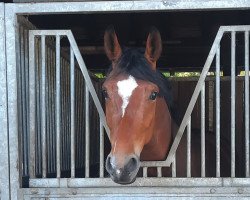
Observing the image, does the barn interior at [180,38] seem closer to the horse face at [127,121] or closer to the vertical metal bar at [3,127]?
the vertical metal bar at [3,127]

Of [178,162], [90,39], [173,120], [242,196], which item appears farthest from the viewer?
[90,39]

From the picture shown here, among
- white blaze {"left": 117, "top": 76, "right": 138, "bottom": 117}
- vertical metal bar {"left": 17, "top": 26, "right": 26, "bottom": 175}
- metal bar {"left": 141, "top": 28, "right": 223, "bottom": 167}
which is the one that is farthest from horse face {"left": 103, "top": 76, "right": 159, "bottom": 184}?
vertical metal bar {"left": 17, "top": 26, "right": 26, "bottom": 175}

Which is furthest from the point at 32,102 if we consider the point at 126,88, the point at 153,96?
the point at 153,96

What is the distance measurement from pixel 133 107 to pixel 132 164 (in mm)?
326

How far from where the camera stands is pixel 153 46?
9.30ft

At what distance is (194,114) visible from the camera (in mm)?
5227

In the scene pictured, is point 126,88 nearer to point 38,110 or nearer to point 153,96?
point 153,96

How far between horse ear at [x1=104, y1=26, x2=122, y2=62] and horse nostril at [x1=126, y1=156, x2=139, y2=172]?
0.73 meters

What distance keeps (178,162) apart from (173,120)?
44 cm

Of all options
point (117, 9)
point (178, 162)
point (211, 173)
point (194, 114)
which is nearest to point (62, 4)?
point (117, 9)

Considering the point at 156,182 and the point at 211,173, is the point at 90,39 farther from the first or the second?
the point at 156,182

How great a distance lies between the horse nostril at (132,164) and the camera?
2353 mm

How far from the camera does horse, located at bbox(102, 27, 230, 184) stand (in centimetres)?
239

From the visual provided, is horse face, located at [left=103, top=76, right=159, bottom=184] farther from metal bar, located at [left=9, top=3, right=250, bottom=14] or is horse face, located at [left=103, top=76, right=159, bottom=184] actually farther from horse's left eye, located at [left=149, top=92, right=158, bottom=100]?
metal bar, located at [left=9, top=3, right=250, bottom=14]
